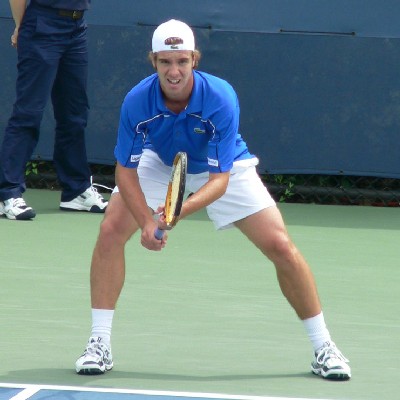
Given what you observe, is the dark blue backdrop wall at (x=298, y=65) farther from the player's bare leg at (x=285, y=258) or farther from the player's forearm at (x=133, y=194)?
the player's forearm at (x=133, y=194)

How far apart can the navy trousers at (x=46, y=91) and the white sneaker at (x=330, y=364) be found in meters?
4.05

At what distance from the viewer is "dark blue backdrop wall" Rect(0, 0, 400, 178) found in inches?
378

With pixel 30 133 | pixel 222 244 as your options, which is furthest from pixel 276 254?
pixel 30 133

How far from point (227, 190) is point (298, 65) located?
468 cm

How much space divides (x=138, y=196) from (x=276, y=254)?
57cm

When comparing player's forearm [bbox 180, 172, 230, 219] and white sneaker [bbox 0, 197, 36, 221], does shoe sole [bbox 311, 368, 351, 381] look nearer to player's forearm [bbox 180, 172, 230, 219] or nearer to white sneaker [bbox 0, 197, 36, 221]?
player's forearm [bbox 180, 172, 230, 219]

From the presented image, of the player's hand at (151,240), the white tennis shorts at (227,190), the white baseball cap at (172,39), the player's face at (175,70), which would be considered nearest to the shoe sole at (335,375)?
the white tennis shorts at (227,190)

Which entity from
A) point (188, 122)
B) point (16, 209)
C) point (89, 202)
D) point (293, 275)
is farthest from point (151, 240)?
point (89, 202)

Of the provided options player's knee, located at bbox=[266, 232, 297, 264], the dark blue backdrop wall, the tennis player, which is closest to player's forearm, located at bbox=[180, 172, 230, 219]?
the tennis player

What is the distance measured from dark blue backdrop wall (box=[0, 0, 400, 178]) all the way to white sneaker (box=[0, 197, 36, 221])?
173 centimetres

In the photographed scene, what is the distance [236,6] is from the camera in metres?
9.67

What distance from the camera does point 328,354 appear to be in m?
5.02

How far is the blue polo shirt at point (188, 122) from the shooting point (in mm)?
4980

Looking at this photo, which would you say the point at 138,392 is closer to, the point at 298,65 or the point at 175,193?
the point at 175,193
